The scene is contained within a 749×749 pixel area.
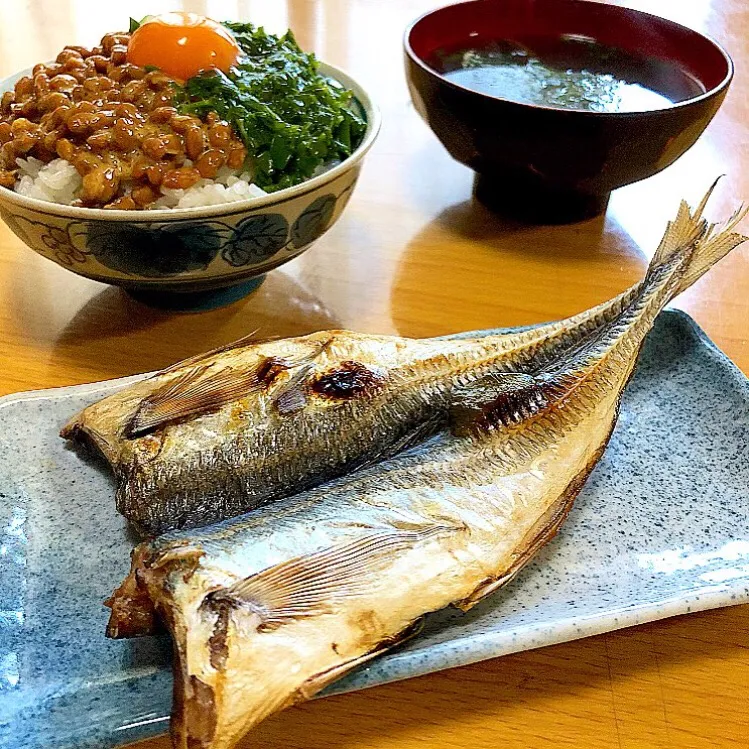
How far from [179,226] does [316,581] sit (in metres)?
0.61

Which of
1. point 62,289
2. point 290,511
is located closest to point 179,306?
point 62,289

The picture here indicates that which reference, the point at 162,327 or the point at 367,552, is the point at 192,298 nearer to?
the point at 162,327

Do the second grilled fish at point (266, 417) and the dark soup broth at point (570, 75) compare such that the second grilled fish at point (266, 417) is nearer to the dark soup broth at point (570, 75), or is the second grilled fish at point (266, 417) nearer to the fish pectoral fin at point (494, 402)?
the fish pectoral fin at point (494, 402)

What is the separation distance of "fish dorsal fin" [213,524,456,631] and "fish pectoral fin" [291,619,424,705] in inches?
2.1

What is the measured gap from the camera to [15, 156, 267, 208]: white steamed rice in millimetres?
1200

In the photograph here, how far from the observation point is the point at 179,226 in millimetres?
1141

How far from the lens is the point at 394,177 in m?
1.94

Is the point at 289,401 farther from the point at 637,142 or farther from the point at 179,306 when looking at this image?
the point at 637,142

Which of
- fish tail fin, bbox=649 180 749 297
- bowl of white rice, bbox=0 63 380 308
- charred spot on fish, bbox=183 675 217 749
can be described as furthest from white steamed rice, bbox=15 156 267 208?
charred spot on fish, bbox=183 675 217 749

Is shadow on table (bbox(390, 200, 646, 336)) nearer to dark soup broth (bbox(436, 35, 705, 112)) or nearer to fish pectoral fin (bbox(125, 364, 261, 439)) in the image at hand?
dark soup broth (bbox(436, 35, 705, 112))

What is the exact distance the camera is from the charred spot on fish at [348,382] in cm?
97

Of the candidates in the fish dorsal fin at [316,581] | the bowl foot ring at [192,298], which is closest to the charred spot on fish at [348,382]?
the fish dorsal fin at [316,581]

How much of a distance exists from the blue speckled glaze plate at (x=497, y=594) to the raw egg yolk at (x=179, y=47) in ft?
1.83

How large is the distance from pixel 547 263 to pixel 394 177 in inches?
19.7
